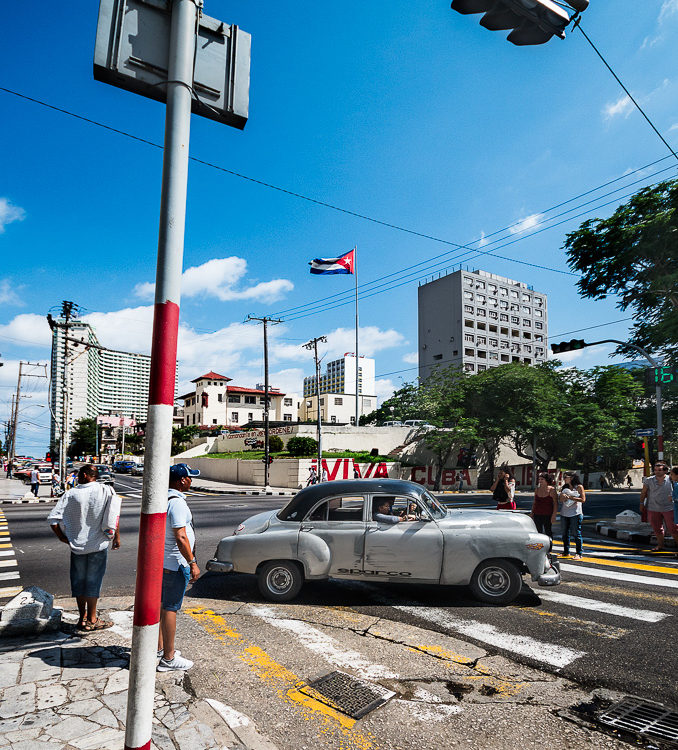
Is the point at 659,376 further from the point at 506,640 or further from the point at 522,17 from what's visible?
the point at 522,17

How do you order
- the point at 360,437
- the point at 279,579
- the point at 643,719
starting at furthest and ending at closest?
the point at 360,437 → the point at 279,579 → the point at 643,719

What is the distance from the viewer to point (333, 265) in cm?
3553

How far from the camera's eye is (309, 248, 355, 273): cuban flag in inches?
1393

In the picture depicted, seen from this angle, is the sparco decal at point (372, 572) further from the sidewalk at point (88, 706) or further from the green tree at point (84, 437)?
the green tree at point (84, 437)

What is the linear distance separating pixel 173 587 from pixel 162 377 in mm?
3134

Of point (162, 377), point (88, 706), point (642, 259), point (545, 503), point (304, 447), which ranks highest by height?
point (642, 259)

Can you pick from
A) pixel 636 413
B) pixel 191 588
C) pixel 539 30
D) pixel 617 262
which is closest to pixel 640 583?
pixel 191 588

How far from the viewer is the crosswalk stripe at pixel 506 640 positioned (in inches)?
203

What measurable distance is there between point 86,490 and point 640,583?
840 cm

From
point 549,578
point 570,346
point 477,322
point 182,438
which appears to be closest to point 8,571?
point 549,578

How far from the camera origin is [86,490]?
5828 mm

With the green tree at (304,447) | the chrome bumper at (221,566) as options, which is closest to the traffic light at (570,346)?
the chrome bumper at (221,566)

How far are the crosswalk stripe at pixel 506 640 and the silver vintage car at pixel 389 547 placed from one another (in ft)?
2.13

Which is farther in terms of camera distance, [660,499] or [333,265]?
[333,265]
